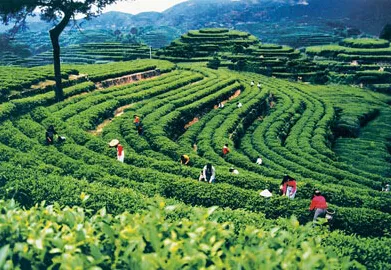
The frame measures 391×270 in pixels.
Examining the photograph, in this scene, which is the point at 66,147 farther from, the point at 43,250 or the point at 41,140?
the point at 43,250

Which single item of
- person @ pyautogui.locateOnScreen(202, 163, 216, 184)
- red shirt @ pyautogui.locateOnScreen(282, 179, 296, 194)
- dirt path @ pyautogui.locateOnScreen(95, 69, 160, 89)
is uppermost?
dirt path @ pyautogui.locateOnScreen(95, 69, 160, 89)

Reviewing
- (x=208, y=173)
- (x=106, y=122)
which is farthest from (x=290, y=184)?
(x=106, y=122)

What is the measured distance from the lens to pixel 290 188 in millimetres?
14414

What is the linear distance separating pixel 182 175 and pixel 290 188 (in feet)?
14.6

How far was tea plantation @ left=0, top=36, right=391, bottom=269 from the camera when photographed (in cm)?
511

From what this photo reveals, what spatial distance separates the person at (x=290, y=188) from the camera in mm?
14344

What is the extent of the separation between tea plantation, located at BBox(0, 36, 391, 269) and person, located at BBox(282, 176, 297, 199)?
2.60ft

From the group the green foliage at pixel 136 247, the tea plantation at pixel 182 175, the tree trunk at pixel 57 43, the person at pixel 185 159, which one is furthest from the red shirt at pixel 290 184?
the tree trunk at pixel 57 43

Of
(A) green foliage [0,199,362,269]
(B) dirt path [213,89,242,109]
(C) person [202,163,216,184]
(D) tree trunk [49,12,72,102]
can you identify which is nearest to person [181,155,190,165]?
(C) person [202,163,216,184]

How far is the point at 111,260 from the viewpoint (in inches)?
200

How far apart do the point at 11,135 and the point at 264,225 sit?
14.0 m

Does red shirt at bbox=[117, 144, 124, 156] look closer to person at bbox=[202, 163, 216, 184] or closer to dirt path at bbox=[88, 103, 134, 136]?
person at bbox=[202, 163, 216, 184]

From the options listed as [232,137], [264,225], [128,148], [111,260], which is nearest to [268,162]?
[232,137]

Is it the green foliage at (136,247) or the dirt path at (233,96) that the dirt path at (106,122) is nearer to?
the dirt path at (233,96)
